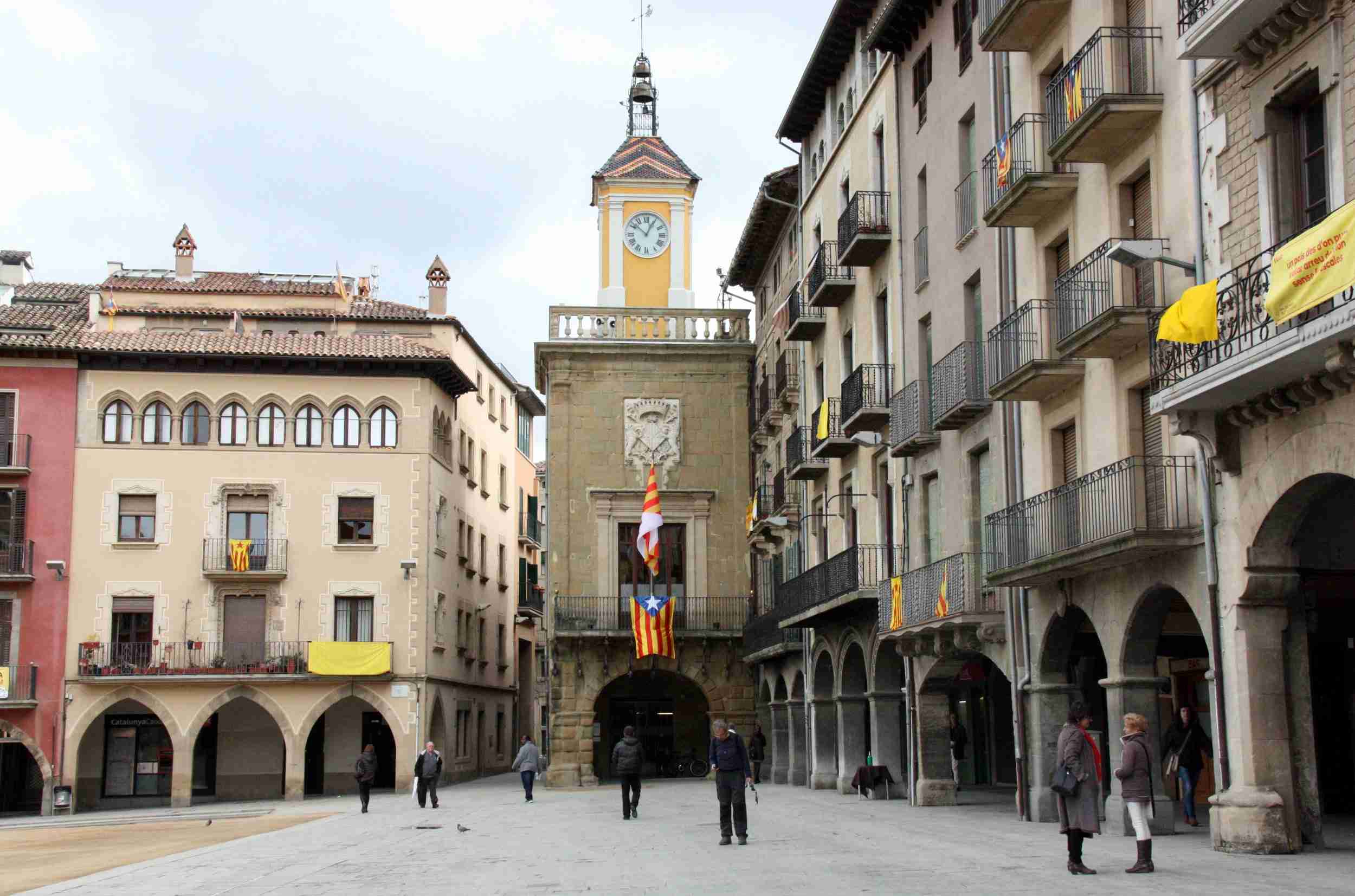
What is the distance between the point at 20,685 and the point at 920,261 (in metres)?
30.0

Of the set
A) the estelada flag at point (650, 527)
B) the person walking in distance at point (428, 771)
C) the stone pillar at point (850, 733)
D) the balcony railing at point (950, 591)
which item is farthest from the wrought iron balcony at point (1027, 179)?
the estelada flag at point (650, 527)

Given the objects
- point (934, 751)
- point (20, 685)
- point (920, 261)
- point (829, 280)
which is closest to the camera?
point (934, 751)

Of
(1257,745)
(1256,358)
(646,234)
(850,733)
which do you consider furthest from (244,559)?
(1256,358)

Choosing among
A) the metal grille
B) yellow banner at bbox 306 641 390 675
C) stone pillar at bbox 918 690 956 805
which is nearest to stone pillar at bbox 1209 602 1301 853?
the metal grille

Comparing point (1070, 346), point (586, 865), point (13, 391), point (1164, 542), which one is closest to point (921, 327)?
point (1070, 346)

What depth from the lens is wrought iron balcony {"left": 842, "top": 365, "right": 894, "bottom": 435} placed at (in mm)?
30828

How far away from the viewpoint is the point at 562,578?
4788cm

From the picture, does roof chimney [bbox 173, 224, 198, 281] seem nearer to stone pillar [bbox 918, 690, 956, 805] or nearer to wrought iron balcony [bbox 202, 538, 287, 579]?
wrought iron balcony [bbox 202, 538, 287, 579]

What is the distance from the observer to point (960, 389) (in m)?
26.1

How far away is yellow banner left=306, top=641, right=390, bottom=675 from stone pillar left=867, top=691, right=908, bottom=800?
19526 millimetres

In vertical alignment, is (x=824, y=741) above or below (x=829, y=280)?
below

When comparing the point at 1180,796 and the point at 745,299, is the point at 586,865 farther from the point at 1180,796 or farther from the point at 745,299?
the point at 745,299

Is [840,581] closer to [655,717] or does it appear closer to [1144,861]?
[1144,861]

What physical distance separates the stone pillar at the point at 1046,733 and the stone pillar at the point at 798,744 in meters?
17.0
